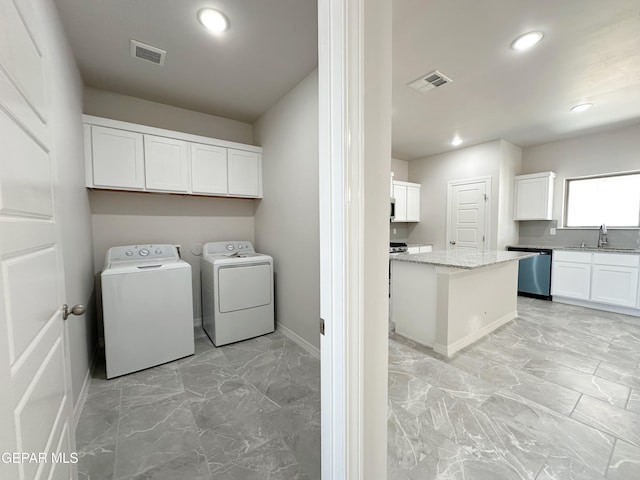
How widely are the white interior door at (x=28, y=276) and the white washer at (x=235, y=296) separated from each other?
5.83 ft

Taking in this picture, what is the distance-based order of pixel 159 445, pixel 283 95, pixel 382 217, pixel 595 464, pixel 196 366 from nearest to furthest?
pixel 382 217
pixel 595 464
pixel 159 445
pixel 196 366
pixel 283 95

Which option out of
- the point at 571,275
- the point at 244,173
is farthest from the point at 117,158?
the point at 571,275

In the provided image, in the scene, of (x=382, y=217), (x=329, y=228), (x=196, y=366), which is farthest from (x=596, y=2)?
(x=196, y=366)

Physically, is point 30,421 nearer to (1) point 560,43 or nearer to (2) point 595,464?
(2) point 595,464

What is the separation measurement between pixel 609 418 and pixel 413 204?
4.18 m

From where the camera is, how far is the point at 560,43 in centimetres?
201

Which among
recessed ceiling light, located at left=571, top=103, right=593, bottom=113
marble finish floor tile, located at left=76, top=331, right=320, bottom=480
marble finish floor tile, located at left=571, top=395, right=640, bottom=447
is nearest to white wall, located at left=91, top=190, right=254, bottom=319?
marble finish floor tile, located at left=76, top=331, right=320, bottom=480

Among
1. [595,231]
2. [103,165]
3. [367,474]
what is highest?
[103,165]

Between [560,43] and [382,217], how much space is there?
2407 millimetres

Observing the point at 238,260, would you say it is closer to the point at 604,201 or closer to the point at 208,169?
the point at 208,169

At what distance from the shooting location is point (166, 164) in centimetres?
272

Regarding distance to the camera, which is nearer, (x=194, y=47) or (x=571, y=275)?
(x=194, y=47)

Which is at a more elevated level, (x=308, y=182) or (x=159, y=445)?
(x=308, y=182)

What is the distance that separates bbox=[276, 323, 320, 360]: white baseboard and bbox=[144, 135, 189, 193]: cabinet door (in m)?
1.88
